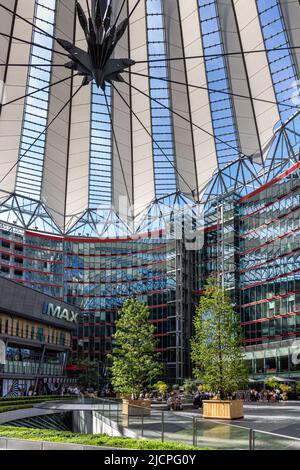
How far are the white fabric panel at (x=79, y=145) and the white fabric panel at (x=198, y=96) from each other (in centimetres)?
1020

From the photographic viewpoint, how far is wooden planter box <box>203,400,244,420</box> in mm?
31594

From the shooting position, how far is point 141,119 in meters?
64.4

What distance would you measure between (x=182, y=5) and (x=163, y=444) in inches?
1785

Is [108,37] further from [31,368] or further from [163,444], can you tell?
[31,368]

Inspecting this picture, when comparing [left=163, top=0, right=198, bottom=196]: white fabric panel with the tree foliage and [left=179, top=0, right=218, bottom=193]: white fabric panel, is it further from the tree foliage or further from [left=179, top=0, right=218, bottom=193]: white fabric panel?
the tree foliage

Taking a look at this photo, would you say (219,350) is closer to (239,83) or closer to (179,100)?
(239,83)

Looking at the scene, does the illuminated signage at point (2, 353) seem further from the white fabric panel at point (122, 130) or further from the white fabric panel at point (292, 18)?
the white fabric panel at point (292, 18)

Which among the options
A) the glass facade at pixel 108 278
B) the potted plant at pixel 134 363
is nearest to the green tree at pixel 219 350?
the potted plant at pixel 134 363

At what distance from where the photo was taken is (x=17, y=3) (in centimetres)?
5062

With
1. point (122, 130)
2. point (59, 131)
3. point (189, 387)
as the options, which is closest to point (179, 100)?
point (122, 130)

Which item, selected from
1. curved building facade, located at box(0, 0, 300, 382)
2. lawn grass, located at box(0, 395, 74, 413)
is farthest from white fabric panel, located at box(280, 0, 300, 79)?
lawn grass, located at box(0, 395, 74, 413)

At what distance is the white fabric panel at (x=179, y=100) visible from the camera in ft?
177

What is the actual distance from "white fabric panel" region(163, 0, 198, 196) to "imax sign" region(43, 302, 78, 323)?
22.3 meters
